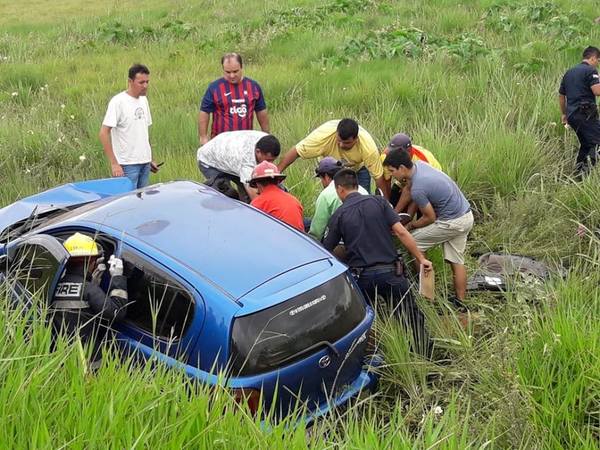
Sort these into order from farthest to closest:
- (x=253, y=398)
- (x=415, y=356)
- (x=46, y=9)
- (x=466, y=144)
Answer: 1. (x=46, y=9)
2. (x=466, y=144)
3. (x=415, y=356)
4. (x=253, y=398)

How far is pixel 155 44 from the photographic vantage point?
14555 millimetres

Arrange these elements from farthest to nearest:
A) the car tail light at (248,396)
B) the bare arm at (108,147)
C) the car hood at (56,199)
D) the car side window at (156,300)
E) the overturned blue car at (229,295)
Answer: the bare arm at (108,147), the car hood at (56,199), the car side window at (156,300), the overturned blue car at (229,295), the car tail light at (248,396)

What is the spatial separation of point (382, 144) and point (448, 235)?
8.86 feet

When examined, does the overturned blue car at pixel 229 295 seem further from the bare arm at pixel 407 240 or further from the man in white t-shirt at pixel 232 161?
the man in white t-shirt at pixel 232 161

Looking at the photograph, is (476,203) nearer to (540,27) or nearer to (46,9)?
(540,27)

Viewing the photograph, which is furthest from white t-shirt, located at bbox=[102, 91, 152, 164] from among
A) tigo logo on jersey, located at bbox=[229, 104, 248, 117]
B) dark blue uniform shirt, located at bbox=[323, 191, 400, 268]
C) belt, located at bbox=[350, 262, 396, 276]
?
belt, located at bbox=[350, 262, 396, 276]

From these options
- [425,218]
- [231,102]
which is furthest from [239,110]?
[425,218]

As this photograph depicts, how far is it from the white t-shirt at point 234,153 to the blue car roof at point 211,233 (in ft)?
4.75

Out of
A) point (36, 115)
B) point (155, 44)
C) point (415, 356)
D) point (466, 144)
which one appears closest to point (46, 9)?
point (155, 44)

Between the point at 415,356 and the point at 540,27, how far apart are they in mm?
9713

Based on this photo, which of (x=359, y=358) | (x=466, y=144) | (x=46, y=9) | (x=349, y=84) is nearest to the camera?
(x=359, y=358)

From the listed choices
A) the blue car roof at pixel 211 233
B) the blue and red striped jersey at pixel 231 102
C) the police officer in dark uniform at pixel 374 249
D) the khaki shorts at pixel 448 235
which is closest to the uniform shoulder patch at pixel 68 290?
the blue car roof at pixel 211 233

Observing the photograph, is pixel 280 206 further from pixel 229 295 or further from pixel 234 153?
pixel 229 295

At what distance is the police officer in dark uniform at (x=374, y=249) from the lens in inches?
192
